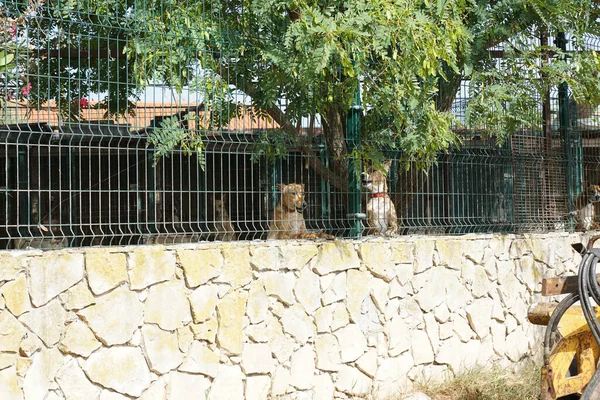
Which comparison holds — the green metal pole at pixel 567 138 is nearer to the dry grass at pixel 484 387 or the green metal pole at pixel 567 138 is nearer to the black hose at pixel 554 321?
the dry grass at pixel 484 387

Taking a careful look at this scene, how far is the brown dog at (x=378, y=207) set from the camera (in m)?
8.80

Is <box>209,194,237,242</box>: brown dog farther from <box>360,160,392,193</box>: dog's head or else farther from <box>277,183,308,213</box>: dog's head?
<box>360,160,392,193</box>: dog's head

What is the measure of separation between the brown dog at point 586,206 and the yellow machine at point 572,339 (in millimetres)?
5808

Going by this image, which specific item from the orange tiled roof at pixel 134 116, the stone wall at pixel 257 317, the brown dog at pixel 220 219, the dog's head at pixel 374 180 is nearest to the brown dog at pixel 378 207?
the dog's head at pixel 374 180

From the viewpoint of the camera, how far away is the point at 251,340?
24.4 feet

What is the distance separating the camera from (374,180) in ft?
29.4

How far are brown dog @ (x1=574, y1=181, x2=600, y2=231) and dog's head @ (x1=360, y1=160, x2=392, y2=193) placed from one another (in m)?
3.71

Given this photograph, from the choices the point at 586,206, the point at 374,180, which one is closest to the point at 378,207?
the point at 374,180

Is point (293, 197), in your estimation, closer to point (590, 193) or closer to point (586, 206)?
point (586, 206)

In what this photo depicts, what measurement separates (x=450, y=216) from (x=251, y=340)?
122 inches

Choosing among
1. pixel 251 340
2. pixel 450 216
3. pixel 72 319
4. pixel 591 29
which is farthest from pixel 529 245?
pixel 72 319

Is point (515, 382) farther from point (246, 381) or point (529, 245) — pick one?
point (246, 381)

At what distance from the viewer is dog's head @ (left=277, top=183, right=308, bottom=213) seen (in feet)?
26.1

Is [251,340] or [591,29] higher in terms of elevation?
[591,29]
